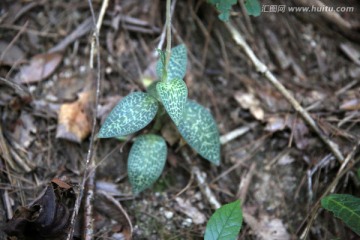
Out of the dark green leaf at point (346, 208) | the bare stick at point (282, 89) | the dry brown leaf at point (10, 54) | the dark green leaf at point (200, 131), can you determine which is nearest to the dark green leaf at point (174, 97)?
the dark green leaf at point (200, 131)

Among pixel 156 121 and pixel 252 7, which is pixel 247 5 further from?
pixel 156 121

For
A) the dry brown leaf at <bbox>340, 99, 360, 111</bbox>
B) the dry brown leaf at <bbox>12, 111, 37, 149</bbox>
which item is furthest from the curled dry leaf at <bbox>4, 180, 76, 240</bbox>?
the dry brown leaf at <bbox>340, 99, 360, 111</bbox>

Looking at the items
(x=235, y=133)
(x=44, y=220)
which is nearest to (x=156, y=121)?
(x=235, y=133)

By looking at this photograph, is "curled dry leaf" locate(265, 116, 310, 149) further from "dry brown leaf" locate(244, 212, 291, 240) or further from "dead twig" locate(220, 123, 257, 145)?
"dry brown leaf" locate(244, 212, 291, 240)

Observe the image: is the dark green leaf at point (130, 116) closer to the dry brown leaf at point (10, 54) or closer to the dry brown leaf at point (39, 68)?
the dry brown leaf at point (39, 68)

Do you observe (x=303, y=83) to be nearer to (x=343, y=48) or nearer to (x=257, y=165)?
(x=343, y=48)

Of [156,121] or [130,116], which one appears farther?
[156,121]

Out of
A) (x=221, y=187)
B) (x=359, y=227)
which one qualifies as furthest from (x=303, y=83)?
(x=359, y=227)
